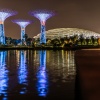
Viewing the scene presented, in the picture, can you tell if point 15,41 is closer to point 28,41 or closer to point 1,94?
point 28,41

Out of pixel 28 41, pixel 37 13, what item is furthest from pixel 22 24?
pixel 28 41

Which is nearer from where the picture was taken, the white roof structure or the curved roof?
the white roof structure

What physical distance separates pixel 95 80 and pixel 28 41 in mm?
120847

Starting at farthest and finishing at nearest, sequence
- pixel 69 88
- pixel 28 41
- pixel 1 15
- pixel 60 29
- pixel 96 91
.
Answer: pixel 60 29 → pixel 28 41 → pixel 1 15 → pixel 69 88 → pixel 96 91

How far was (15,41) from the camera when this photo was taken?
510 feet

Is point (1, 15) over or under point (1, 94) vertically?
over

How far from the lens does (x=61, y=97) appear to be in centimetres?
834

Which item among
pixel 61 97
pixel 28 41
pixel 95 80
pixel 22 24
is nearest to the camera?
pixel 95 80

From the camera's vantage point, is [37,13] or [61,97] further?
[37,13]

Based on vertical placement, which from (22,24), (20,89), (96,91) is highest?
(22,24)

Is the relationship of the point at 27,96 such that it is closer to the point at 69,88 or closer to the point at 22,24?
the point at 69,88

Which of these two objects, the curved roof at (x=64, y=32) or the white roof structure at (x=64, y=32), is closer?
the white roof structure at (x=64, y=32)

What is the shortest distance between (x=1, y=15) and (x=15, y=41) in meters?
83.0

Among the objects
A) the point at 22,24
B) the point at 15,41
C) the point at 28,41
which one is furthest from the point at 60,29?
the point at 22,24
